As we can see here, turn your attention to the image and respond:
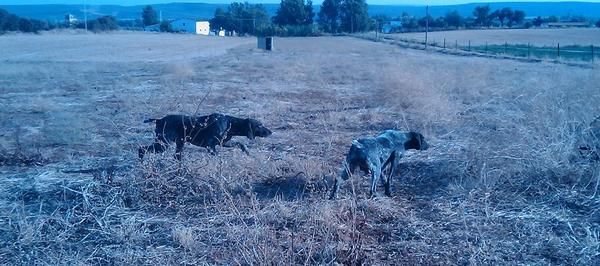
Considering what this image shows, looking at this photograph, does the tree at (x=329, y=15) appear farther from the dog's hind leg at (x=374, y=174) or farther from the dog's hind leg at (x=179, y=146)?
the dog's hind leg at (x=374, y=174)

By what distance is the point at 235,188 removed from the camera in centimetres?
713

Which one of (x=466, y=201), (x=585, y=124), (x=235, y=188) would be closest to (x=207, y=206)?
(x=235, y=188)

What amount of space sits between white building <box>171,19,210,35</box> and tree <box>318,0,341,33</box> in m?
25.0

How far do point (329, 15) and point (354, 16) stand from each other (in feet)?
15.9

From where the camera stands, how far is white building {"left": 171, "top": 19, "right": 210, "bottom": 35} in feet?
394

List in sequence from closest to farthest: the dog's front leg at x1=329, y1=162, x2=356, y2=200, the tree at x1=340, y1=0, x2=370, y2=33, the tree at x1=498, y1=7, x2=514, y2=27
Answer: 1. the dog's front leg at x1=329, y1=162, x2=356, y2=200
2. the tree at x1=340, y1=0, x2=370, y2=33
3. the tree at x1=498, y1=7, x2=514, y2=27

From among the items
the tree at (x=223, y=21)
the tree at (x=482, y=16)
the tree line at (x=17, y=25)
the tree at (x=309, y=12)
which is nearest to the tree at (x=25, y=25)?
the tree line at (x=17, y=25)

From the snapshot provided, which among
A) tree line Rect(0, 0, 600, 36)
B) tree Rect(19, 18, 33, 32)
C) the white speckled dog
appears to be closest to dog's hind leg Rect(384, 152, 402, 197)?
the white speckled dog

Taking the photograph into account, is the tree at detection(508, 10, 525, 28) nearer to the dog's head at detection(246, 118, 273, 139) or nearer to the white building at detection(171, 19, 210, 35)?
the white building at detection(171, 19, 210, 35)

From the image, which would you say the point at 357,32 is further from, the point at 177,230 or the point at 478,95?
the point at 177,230

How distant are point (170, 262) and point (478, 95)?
496 inches

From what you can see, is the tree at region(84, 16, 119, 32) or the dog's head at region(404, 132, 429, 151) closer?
the dog's head at region(404, 132, 429, 151)

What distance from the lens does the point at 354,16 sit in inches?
3797

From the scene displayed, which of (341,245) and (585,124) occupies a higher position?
(585,124)
